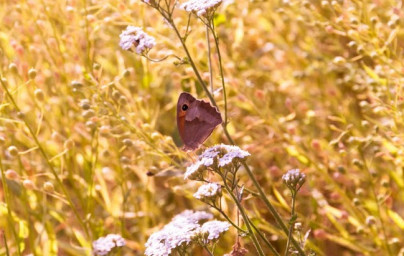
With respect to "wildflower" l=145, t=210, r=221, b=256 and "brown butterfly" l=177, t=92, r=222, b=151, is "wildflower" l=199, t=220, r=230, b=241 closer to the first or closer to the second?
"wildflower" l=145, t=210, r=221, b=256

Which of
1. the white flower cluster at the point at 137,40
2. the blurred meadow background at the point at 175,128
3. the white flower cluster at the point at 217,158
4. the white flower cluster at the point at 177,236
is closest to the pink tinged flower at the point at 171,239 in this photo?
the white flower cluster at the point at 177,236

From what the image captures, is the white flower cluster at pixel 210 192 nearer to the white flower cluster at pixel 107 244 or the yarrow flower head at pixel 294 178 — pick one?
the yarrow flower head at pixel 294 178

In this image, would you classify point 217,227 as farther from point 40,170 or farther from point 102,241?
point 40,170

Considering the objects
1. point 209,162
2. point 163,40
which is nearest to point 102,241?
point 209,162

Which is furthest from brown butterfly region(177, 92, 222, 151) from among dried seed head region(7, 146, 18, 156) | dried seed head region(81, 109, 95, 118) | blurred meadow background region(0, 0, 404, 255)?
dried seed head region(7, 146, 18, 156)

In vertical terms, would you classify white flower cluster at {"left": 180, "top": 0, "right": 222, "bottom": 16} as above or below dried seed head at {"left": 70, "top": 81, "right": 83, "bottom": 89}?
above

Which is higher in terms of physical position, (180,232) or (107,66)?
(107,66)

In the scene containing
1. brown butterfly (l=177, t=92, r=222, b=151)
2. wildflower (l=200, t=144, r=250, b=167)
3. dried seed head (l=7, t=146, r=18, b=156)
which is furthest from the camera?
dried seed head (l=7, t=146, r=18, b=156)
